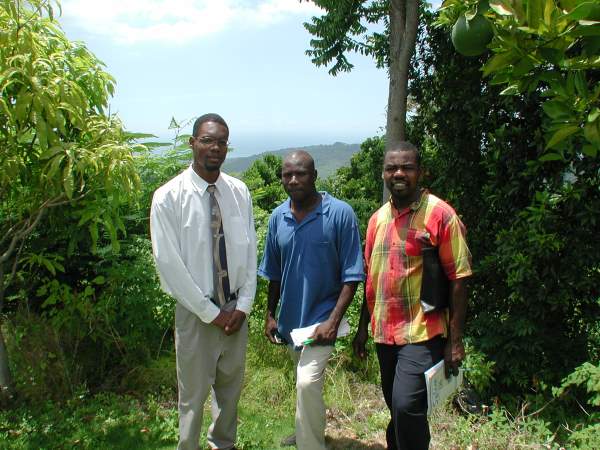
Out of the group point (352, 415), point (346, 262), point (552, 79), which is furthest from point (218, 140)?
point (352, 415)

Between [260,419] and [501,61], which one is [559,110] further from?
[260,419]

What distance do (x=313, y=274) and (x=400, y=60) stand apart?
3689 millimetres

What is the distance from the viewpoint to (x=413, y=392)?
292 cm

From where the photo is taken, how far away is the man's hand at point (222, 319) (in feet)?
11.0

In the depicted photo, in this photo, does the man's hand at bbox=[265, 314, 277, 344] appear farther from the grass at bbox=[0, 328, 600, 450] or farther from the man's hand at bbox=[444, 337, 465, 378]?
the man's hand at bbox=[444, 337, 465, 378]

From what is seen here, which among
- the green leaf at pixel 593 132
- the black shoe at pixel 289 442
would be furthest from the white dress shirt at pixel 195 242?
the green leaf at pixel 593 132

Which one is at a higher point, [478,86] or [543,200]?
[478,86]

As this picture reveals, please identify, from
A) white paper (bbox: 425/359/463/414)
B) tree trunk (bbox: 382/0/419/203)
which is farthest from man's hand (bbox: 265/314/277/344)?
tree trunk (bbox: 382/0/419/203)

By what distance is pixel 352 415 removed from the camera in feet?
14.3

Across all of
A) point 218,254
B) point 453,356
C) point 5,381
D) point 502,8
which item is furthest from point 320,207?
point 5,381

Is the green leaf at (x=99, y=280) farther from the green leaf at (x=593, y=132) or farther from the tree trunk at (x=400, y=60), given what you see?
the green leaf at (x=593, y=132)

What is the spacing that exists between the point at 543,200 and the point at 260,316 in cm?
276

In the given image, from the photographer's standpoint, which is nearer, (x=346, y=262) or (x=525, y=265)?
(x=346, y=262)

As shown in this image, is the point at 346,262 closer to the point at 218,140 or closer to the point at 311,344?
the point at 311,344
